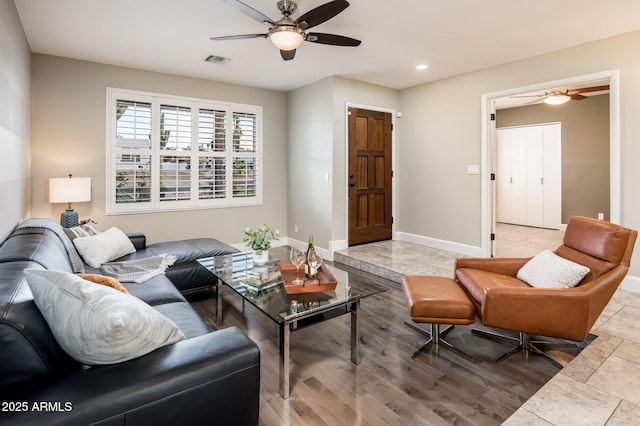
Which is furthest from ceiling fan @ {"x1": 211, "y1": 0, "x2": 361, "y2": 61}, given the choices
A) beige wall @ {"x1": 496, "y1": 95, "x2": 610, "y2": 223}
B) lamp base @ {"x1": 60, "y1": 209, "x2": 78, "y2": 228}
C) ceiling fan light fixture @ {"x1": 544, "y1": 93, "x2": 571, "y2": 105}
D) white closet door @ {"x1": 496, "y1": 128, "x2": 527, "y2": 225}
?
white closet door @ {"x1": 496, "y1": 128, "x2": 527, "y2": 225}

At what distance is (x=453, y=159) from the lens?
5.08 meters

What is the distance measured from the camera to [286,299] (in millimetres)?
2275

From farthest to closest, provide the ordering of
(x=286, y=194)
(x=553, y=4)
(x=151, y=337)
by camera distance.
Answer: (x=286, y=194) < (x=553, y=4) < (x=151, y=337)

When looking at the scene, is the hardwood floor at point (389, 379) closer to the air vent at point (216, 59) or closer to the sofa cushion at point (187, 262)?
the sofa cushion at point (187, 262)

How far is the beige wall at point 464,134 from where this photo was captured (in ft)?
11.6

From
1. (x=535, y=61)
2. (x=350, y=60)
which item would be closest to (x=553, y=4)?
(x=535, y=61)

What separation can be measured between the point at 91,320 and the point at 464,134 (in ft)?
16.1

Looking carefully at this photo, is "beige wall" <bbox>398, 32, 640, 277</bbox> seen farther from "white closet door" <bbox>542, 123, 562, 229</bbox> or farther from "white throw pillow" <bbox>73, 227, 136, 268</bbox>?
"white throw pillow" <bbox>73, 227, 136, 268</bbox>

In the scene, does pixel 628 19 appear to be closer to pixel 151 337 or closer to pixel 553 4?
pixel 553 4

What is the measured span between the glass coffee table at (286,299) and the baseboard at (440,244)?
9.07ft

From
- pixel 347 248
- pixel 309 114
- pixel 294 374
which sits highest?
pixel 309 114

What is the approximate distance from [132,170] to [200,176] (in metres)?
0.91

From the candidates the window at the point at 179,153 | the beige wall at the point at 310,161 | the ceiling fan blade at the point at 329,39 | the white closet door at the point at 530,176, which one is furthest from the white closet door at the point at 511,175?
the ceiling fan blade at the point at 329,39

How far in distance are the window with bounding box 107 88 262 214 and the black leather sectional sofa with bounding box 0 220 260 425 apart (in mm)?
3408
